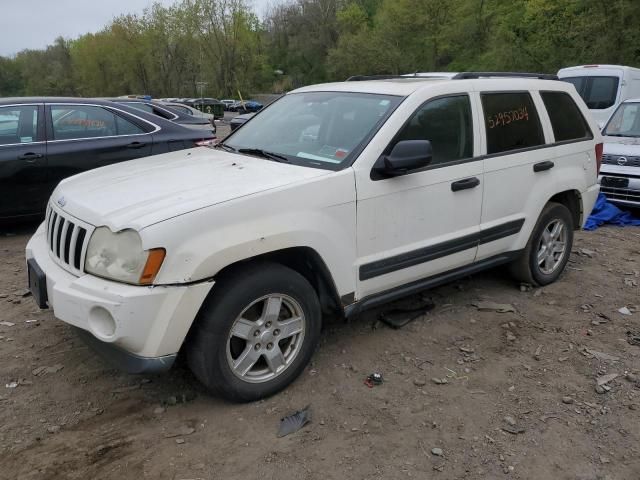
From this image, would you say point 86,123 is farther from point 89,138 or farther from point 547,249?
point 547,249

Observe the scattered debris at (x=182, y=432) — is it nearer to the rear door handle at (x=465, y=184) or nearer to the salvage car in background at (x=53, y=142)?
the rear door handle at (x=465, y=184)

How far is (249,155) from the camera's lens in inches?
152

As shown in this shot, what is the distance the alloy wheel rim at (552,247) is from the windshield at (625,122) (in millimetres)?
4268

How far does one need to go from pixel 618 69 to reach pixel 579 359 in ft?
37.7

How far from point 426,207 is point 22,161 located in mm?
4729

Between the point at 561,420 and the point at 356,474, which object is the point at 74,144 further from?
the point at 561,420

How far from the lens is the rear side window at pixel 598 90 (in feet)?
42.3

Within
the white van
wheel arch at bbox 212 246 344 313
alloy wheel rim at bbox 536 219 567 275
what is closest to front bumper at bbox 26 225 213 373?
wheel arch at bbox 212 246 344 313

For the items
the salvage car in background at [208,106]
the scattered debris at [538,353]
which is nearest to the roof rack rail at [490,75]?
the scattered debris at [538,353]

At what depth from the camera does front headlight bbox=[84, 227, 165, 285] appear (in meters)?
2.64

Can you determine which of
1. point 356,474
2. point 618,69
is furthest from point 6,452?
point 618,69

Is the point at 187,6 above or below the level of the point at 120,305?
above

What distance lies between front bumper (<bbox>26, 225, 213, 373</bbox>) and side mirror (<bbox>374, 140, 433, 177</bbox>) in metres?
1.32

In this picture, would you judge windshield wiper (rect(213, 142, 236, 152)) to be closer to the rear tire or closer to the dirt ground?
the dirt ground
